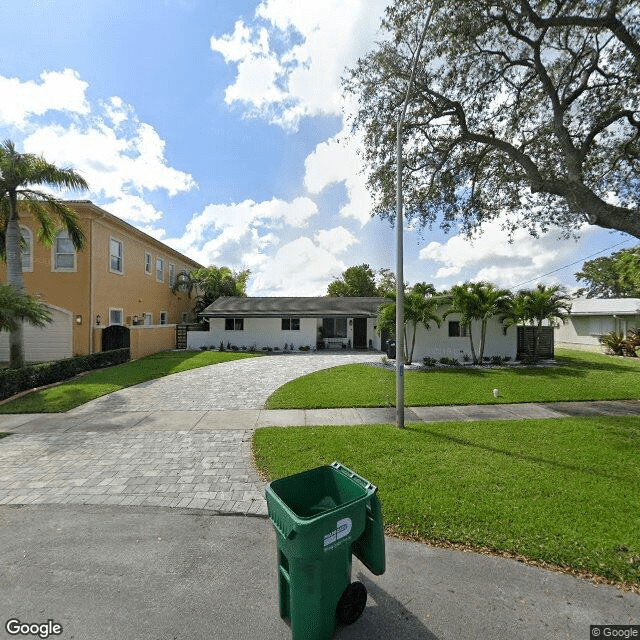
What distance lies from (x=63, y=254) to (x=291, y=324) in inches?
539

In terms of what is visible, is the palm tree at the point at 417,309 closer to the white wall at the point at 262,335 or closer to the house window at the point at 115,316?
the white wall at the point at 262,335

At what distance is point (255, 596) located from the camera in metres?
2.84

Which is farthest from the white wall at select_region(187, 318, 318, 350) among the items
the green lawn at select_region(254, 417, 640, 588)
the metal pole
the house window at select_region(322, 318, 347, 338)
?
the green lawn at select_region(254, 417, 640, 588)

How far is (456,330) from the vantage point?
17.1 meters

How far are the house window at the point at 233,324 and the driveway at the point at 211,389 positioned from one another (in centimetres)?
677

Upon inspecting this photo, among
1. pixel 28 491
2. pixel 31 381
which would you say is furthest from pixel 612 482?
pixel 31 381

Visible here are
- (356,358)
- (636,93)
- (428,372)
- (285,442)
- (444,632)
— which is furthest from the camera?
(356,358)

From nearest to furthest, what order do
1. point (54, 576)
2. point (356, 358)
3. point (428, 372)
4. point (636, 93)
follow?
point (54, 576) → point (636, 93) → point (428, 372) → point (356, 358)

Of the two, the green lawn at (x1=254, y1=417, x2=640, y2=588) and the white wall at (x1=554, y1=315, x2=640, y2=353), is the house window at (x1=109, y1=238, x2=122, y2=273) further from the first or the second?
the white wall at (x1=554, y1=315, x2=640, y2=353)

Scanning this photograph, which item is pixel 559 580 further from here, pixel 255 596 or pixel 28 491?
pixel 28 491

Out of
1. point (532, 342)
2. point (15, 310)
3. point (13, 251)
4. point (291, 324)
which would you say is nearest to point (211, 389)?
point (15, 310)

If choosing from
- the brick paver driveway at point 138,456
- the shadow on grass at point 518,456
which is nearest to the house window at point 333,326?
the brick paver driveway at point 138,456

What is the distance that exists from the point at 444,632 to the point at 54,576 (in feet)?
12.0

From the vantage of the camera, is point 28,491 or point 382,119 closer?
point 28,491
